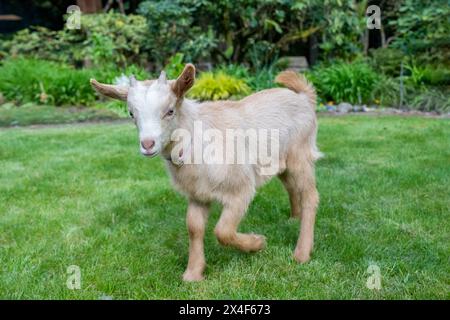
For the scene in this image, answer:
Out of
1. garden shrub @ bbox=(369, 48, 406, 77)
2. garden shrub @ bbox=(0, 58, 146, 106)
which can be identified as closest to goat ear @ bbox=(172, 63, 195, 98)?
garden shrub @ bbox=(0, 58, 146, 106)

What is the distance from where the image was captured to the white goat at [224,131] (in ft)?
8.49

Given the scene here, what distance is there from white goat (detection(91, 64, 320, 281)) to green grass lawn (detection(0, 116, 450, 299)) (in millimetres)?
217

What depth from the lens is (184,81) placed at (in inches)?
104

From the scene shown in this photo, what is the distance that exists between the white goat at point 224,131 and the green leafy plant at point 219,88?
5.15 m

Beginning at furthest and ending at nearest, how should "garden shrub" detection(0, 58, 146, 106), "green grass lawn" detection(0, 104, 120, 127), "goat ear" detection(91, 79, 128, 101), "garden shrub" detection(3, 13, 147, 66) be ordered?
1. "garden shrub" detection(3, 13, 147, 66)
2. "garden shrub" detection(0, 58, 146, 106)
3. "green grass lawn" detection(0, 104, 120, 127)
4. "goat ear" detection(91, 79, 128, 101)

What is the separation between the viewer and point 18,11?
1422 cm

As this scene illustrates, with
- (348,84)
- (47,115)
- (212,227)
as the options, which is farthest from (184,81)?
(348,84)

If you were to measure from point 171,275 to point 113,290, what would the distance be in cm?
36

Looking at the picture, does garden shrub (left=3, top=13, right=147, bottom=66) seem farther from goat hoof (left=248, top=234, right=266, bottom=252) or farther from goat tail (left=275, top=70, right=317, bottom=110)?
goat hoof (left=248, top=234, right=266, bottom=252)

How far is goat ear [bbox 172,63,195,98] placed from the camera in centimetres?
259

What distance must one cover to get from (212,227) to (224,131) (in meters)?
0.98
